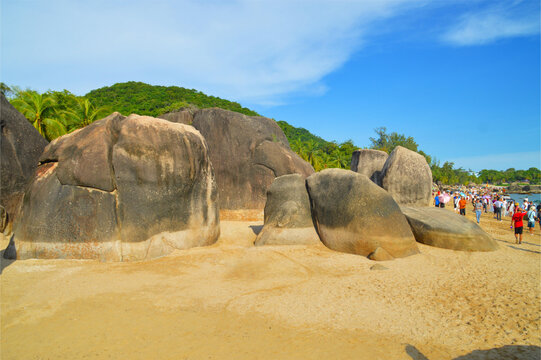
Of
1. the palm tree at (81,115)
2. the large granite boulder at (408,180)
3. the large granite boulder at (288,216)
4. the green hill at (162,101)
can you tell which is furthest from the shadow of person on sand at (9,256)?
the green hill at (162,101)

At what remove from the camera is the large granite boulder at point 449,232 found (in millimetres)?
8125

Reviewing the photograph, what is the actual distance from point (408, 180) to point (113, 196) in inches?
458

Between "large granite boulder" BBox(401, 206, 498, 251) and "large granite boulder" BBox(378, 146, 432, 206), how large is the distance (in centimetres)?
487

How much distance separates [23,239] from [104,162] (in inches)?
87.1

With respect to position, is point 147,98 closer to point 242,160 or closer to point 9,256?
point 242,160

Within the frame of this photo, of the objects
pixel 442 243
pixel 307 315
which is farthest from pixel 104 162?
pixel 442 243

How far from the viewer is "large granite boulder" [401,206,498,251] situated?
320 inches

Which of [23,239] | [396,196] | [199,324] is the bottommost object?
[199,324]

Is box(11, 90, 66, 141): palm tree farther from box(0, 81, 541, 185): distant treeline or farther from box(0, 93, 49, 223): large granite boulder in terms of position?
box(0, 93, 49, 223): large granite boulder

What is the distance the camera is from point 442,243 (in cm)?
832

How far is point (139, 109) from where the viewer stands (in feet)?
108

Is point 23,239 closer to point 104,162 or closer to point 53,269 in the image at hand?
point 53,269

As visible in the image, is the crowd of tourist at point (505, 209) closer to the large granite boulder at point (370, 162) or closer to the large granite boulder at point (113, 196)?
the large granite boulder at point (370, 162)

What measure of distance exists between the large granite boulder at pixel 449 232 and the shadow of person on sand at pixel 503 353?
4917 mm
